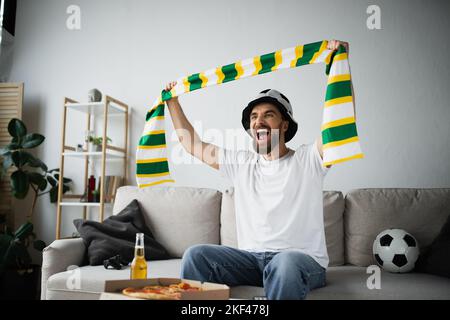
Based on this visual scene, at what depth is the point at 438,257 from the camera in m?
2.12

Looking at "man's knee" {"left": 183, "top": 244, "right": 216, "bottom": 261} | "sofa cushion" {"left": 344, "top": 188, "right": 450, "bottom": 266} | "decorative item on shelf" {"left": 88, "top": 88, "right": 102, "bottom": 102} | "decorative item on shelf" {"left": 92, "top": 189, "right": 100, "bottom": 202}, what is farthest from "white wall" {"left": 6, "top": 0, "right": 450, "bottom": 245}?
"man's knee" {"left": 183, "top": 244, "right": 216, "bottom": 261}

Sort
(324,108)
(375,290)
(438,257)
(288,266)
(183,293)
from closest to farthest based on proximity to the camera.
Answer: (183,293), (288,266), (324,108), (375,290), (438,257)

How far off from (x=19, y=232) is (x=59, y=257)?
1162mm

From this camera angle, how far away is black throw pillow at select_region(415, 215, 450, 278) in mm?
2082

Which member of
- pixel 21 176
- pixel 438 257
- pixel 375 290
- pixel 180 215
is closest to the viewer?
pixel 375 290

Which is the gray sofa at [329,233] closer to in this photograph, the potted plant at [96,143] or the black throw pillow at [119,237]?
the black throw pillow at [119,237]

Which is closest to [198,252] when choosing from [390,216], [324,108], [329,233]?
[324,108]

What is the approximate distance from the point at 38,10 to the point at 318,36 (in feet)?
8.04

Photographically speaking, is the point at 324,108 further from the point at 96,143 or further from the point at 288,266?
the point at 96,143

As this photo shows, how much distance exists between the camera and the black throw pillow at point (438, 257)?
2.08m

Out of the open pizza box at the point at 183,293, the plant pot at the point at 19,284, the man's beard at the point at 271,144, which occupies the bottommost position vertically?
the plant pot at the point at 19,284

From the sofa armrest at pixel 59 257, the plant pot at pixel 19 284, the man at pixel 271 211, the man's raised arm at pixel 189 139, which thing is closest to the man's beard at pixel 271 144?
the man at pixel 271 211

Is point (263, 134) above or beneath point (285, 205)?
above

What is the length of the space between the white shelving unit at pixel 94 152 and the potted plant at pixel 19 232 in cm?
16
